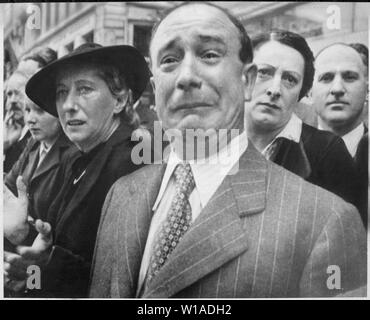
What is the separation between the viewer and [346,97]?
3621 millimetres

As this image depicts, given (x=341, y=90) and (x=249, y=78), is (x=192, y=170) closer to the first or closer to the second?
(x=249, y=78)

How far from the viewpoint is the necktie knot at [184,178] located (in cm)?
353

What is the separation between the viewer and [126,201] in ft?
11.8

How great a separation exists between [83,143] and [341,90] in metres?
1.60

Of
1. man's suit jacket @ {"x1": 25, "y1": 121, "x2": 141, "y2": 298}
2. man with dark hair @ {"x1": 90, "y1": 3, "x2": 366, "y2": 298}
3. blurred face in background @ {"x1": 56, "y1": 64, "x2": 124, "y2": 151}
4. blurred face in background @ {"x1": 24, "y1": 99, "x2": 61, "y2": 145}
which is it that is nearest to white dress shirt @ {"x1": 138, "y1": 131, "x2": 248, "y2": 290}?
man with dark hair @ {"x1": 90, "y1": 3, "x2": 366, "y2": 298}

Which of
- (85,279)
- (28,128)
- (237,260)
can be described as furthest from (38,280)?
(237,260)

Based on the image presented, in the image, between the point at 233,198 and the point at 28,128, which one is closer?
the point at 233,198

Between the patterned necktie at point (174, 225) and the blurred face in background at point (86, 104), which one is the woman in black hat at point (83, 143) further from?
the patterned necktie at point (174, 225)

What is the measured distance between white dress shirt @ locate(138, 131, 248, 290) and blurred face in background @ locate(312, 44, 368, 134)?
525 mm

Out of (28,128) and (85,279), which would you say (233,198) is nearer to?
(85,279)

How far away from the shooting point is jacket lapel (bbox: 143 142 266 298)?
11.1 feet

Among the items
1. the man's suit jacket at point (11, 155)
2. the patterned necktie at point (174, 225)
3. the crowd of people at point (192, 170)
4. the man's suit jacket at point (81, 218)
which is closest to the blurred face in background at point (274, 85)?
the crowd of people at point (192, 170)

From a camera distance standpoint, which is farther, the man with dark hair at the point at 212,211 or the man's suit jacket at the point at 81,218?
the man's suit jacket at the point at 81,218
